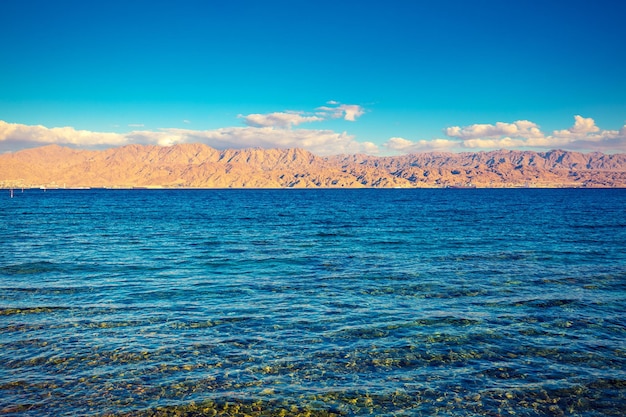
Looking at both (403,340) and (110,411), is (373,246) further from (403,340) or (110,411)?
(110,411)

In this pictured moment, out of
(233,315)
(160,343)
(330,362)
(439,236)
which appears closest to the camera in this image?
(330,362)

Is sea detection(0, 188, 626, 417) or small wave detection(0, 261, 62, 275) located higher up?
sea detection(0, 188, 626, 417)

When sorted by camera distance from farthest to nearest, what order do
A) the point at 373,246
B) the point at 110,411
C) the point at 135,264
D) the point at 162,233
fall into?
the point at 162,233 → the point at 373,246 → the point at 135,264 → the point at 110,411

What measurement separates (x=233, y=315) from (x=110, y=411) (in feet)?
27.1

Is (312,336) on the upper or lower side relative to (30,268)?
upper

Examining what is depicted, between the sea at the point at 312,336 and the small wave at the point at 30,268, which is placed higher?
the sea at the point at 312,336

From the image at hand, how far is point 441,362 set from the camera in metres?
14.5

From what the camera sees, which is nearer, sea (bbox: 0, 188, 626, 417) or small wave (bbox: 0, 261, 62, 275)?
sea (bbox: 0, 188, 626, 417)

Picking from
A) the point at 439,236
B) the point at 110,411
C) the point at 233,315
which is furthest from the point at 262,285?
the point at 439,236

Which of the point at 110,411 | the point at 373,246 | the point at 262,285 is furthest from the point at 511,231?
the point at 110,411

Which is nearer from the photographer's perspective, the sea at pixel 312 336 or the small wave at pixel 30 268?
the sea at pixel 312 336

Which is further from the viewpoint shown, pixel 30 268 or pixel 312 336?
pixel 30 268

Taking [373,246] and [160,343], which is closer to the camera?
[160,343]

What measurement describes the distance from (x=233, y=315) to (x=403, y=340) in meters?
7.56
